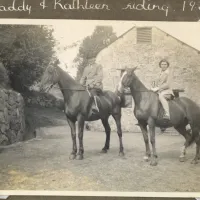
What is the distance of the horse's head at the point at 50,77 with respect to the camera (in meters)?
3.59

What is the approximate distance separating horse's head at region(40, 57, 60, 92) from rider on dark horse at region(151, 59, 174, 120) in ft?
2.87

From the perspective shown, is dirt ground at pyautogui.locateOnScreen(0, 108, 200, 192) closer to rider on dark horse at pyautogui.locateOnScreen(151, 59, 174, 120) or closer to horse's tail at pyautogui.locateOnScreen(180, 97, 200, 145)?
horse's tail at pyautogui.locateOnScreen(180, 97, 200, 145)

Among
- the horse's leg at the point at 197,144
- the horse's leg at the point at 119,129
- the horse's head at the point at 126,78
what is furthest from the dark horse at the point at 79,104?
the horse's leg at the point at 197,144

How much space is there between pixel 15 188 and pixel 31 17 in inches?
60.4

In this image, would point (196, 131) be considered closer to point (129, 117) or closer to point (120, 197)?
point (129, 117)

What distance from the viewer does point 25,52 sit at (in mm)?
3602

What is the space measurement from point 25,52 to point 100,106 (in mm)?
830

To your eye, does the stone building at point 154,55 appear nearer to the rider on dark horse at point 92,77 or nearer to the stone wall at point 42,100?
the rider on dark horse at point 92,77

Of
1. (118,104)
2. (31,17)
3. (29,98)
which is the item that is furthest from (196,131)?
(31,17)

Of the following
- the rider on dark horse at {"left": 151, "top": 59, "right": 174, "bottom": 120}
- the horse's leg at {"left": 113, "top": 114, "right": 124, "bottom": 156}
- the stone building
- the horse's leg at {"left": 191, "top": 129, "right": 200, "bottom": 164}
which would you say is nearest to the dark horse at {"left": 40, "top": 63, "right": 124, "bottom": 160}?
the horse's leg at {"left": 113, "top": 114, "right": 124, "bottom": 156}

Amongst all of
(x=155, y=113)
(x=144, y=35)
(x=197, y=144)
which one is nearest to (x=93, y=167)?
(x=155, y=113)

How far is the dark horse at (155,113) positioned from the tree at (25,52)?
0.74 metres

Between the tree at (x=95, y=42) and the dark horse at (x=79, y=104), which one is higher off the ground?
the tree at (x=95, y=42)

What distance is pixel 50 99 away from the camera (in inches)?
142
